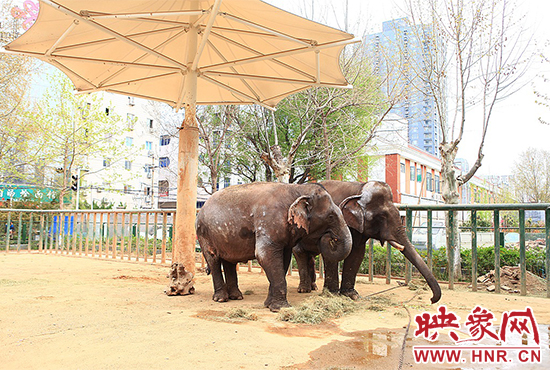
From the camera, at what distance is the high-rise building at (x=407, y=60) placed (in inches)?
448

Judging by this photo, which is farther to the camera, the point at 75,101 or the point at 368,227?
the point at 75,101

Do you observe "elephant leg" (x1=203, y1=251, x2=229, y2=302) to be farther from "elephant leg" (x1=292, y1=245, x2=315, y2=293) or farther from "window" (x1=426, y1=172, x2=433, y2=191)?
"window" (x1=426, y1=172, x2=433, y2=191)

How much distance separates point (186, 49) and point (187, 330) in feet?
16.2

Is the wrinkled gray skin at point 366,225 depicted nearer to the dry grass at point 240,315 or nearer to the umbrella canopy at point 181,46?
the dry grass at point 240,315

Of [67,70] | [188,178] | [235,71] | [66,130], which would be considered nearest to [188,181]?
[188,178]

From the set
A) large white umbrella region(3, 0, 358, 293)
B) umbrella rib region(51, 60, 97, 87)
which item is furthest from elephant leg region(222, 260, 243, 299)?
umbrella rib region(51, 60, 97, 87)

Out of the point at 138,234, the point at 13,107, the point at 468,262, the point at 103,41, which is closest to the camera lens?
the point at 103,41

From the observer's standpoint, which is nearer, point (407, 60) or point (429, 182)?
point (407, 60)

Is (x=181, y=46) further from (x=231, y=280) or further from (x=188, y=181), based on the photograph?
(x=231, y=280)

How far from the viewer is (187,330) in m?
4.05

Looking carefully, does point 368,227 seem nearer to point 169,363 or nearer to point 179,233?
point 179,233

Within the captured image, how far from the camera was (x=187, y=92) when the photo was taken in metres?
7.00

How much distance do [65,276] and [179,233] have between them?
2.92 metres

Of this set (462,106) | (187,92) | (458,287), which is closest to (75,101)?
(187,92)
